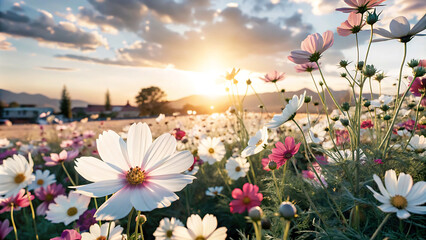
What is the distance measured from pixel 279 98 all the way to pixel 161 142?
1.14 m

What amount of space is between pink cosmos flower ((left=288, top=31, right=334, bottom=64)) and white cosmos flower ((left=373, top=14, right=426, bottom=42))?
13 centimetres

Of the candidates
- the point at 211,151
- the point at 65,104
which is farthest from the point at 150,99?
the point at 211,151

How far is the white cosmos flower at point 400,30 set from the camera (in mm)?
717

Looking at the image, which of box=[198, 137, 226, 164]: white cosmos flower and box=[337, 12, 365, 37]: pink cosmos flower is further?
box=[198, 137, 226, 164]: white cosmos flower

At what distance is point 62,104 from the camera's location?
41.6 m

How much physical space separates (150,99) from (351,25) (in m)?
31.5

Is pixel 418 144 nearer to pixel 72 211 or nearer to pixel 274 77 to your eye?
pixel 274 77

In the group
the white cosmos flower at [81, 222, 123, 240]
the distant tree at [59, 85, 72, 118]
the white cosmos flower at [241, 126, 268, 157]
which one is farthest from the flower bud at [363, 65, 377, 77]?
the distant tree at [59, 85, 72, 118]

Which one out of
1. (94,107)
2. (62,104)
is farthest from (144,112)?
(62,104)

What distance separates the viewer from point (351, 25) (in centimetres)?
85

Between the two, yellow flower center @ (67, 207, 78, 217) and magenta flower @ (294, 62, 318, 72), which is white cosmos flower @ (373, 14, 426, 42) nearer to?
magenta flower @ (294, 62, 318, 72)

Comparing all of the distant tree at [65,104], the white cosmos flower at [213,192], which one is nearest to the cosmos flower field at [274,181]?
the white cosmos flower at [213,192]

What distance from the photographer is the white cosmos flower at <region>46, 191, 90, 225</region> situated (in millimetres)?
938

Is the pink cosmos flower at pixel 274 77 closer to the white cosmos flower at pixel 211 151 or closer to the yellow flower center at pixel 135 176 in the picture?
the white cosmos flower at pixel 211 151
